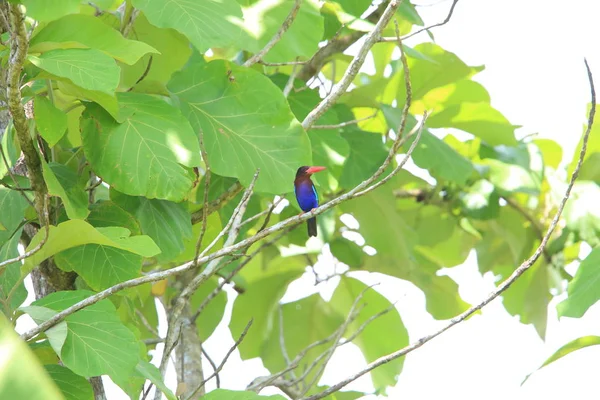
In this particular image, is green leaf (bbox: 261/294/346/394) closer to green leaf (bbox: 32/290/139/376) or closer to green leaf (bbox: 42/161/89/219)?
green leaf (bbox: 42/161/89/219)

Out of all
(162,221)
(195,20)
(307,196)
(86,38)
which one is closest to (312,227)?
(307,196)

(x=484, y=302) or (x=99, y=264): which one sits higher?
(x=99, y=264)

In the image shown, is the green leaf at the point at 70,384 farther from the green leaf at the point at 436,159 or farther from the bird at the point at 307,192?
the green leaf at the point at 436,159

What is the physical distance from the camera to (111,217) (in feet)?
5.67

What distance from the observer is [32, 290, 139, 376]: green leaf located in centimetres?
135

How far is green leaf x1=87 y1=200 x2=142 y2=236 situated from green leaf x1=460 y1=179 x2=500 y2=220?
1.55 meters

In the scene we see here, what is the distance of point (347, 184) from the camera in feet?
8.68

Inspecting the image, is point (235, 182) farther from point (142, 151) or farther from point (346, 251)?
point (346, 251)

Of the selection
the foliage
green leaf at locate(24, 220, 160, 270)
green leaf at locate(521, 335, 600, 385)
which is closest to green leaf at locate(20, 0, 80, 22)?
the foliage

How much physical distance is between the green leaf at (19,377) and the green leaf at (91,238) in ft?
3.48

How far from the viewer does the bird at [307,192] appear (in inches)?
86.5

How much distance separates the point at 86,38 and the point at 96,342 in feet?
2.03

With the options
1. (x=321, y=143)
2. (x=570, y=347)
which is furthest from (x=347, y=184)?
(x=570, y=347)

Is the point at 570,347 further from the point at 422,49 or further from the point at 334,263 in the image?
the point at 422,49
